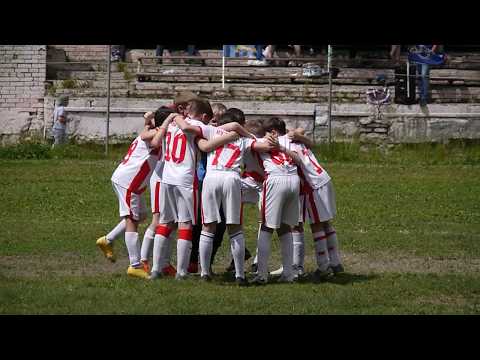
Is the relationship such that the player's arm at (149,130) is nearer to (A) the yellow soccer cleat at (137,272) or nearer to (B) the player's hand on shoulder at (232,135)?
(B) the player's hand on shoulder at (232,135)

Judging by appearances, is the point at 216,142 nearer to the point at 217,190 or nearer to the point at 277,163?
the point at 217,190

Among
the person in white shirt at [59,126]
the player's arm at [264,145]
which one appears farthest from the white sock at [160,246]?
the person in white shirt at [59,126]

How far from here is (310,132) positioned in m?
26.3

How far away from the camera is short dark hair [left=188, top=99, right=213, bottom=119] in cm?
1077

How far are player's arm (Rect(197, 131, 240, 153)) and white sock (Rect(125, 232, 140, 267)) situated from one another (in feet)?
4.50

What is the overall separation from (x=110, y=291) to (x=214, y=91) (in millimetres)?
18985

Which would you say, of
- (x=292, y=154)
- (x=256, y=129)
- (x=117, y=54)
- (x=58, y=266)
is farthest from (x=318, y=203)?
(x=117, y=54)

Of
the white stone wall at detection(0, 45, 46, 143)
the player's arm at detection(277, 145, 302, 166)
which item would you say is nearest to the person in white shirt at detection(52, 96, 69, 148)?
the white stone wall at detection(0, 45, 46, 143)

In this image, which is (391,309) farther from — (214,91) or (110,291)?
(214,91)

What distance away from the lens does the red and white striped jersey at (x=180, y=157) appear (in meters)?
10.5

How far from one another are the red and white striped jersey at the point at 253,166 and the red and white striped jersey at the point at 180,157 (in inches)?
28.4

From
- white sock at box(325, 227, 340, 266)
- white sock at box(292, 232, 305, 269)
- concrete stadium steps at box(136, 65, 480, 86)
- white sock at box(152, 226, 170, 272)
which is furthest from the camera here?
concrete stadium steps at box(136, 65, 480, 86)

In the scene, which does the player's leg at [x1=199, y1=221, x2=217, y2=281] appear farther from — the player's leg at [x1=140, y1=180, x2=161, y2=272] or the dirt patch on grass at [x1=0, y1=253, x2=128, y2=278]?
the dirt patch on grass at [x1=0, y1=253, x2=128, y2=278]
